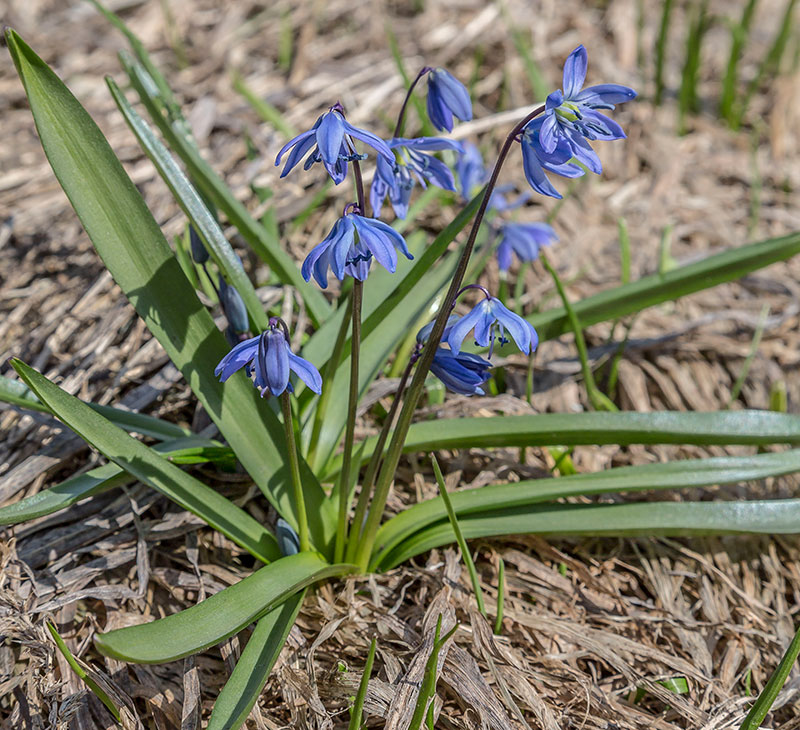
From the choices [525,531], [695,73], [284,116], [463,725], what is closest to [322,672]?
[463,725]

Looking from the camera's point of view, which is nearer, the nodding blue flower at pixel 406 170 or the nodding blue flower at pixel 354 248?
the nodding blue flower at pixel 354 248

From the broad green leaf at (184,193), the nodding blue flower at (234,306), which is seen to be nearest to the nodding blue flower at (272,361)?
the nodding blue flower at (234,306)

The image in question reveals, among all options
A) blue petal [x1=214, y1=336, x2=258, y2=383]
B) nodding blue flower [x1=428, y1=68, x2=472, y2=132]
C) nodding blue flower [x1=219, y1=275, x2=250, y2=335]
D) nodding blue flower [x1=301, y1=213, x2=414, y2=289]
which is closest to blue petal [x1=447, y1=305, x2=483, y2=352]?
nodding blue flower [x1=301, y1=213, x2=414, y2=289]

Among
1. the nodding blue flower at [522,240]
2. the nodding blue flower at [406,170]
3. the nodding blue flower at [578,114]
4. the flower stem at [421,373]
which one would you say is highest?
the nodding blue flower at [522,240]

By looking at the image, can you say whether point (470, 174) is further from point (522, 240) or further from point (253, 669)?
point (253, 669)

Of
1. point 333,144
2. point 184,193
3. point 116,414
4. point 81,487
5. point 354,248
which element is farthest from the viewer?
point 116,414

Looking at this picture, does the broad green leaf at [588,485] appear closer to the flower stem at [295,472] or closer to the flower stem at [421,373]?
the flower stem at [421,373]

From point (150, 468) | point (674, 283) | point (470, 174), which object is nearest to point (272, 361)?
point (150, 468)
